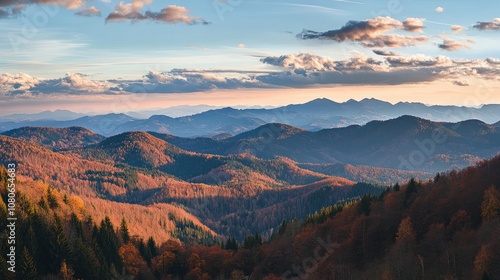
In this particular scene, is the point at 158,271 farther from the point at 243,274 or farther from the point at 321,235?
the point at 321,235

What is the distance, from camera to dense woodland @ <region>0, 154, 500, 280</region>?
71.2 m

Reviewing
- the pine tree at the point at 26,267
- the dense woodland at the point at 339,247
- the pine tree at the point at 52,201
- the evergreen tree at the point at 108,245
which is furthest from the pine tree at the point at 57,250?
the pine tree at the point at 52,201

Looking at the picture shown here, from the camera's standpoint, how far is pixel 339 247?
98438mm

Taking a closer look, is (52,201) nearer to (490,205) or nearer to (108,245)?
(108,245)

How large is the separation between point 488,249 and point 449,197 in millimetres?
38164

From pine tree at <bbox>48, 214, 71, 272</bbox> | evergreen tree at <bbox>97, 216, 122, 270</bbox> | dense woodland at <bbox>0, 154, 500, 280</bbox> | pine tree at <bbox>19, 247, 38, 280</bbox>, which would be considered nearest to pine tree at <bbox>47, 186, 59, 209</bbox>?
dense woodland at <bbox>0, 154, 500, 280</bbox>

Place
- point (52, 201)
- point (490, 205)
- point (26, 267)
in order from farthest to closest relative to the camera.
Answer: point (52, 201) → point (26, 267) → point (490, 205)

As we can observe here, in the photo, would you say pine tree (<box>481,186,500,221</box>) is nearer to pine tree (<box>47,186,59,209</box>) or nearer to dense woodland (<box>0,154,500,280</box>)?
dense woodland (<box>0,154,500,280</box>)

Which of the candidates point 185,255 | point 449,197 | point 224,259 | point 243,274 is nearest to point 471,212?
point 449,197

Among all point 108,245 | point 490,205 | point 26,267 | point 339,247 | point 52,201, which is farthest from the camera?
point 52,201

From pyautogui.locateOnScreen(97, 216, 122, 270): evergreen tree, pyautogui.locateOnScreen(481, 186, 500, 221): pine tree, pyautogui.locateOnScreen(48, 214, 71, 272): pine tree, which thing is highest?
pyautogui.locateOnScreen(481, 186, 500, 221): pine tree

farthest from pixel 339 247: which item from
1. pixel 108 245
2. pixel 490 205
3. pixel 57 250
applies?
pixel 57 250

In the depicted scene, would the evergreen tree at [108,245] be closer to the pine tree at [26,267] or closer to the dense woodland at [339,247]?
the dense woodland at [339,247]

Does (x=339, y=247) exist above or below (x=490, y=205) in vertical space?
below
